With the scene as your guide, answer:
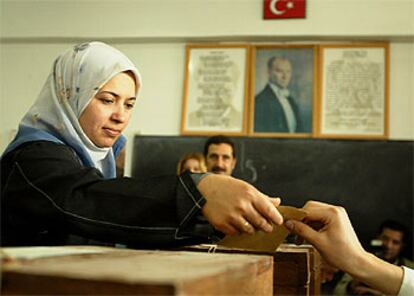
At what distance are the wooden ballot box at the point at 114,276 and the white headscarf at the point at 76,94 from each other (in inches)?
31.4

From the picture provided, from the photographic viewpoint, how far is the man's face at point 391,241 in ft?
13.2

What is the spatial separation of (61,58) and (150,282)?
133cm

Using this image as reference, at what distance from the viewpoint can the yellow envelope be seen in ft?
3.05

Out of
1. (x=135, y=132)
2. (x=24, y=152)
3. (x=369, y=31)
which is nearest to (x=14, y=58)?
(x=135, y=132)

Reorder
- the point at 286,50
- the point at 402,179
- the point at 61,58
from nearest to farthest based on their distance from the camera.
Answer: the point at 61,58, the point at 402,179, the point at 286,50

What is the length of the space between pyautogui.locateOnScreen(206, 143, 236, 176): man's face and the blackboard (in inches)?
18.5

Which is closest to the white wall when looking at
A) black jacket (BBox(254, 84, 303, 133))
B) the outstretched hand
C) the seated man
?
black jacket (BBox(254, 84, 303, 133))

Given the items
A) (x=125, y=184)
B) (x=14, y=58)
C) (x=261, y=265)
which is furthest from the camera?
(x=14, y=58)

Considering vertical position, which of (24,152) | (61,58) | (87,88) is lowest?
(24,152)

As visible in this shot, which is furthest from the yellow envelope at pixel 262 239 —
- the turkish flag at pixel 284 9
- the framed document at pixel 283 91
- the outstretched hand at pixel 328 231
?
the turkish flag at pixel 284 9

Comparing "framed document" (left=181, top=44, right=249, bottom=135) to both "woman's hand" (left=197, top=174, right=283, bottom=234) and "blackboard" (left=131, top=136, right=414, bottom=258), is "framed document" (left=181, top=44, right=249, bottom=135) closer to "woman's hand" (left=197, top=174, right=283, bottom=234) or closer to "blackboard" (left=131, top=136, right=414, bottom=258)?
"blackboard" (left=131, top=136, right=414, bottom=258)

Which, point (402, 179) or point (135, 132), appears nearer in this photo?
point (402, 179)

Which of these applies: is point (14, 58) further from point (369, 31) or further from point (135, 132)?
point (369, 31)

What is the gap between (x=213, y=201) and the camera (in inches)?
31.8
